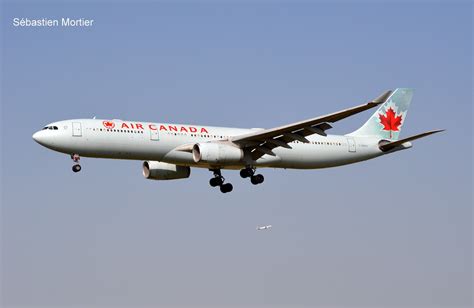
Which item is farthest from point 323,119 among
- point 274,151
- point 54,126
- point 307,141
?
point 54,126

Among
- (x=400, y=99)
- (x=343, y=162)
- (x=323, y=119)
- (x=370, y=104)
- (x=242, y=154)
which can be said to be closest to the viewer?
(x=370, y=104)

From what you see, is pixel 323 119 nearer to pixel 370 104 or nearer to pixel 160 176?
pixel 370 104

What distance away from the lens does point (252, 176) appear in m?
53.2

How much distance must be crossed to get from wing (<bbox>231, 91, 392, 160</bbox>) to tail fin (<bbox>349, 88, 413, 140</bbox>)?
340 inches

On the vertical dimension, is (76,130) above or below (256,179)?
above

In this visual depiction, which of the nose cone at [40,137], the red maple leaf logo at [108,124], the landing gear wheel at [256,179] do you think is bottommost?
the landing gear wheel at [256,179]

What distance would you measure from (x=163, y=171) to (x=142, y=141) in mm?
5206

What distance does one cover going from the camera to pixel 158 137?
5009cm

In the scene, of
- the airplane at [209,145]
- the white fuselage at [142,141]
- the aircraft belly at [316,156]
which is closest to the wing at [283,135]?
the airplane at [209,145]

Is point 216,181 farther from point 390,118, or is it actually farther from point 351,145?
point 390,118

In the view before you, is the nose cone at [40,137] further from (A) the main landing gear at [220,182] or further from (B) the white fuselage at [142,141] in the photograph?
(A) the main landing gear at [220,182]

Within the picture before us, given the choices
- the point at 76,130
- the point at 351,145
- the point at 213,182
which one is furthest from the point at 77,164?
the point at 351,145

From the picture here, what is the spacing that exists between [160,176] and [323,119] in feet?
37.3

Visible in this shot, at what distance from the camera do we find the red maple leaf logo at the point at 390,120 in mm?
60156
